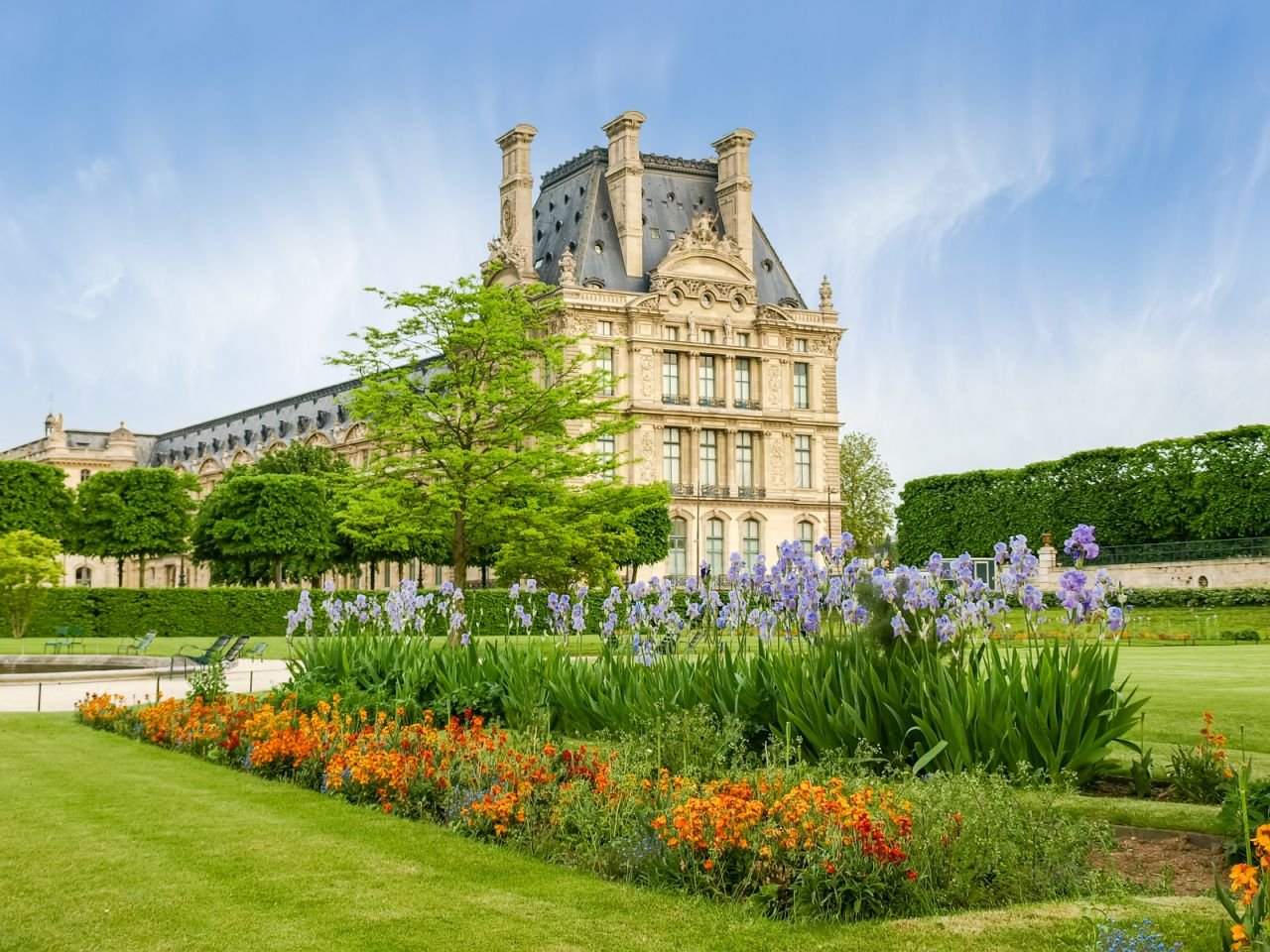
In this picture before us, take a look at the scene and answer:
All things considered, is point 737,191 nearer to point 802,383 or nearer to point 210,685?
point 802,383

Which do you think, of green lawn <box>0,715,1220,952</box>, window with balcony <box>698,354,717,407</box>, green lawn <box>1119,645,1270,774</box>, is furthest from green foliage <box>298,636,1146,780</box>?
window with balcony <box>698,354,717,407</box>

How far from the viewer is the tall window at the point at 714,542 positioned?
216 feet

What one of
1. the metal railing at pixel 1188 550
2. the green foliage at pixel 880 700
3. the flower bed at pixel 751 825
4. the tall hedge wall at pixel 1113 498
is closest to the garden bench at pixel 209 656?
the green foliage at pixel 880 700

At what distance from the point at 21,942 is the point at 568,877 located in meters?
2.75

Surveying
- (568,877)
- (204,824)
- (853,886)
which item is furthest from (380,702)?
(853,886)

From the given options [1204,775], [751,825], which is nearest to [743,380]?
[1204,775]

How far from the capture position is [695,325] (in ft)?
214

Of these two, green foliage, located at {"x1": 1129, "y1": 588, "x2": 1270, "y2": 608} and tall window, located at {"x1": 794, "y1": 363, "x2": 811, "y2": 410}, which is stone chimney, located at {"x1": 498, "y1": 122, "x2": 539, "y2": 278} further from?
green foliage, located at {"x1": 1129, "y1": 588, "x2": 1270, "y2": 608}

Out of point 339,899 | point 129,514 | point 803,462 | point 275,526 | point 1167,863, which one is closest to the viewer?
point 339,899

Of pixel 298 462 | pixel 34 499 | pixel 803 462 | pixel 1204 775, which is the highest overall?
pixel 298 462

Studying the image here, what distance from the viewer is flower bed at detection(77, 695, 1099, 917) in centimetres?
688

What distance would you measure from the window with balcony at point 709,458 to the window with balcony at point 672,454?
1287 mm

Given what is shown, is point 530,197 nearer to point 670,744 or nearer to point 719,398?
point 719,398

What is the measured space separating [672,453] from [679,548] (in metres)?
4.52
